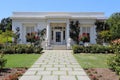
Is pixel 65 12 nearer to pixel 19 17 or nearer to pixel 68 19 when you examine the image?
pixel 68 19

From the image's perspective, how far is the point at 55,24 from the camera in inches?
1582

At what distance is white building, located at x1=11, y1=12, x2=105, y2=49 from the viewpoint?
127ft

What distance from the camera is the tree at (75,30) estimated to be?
3884cm

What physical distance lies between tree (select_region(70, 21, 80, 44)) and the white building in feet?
2.19

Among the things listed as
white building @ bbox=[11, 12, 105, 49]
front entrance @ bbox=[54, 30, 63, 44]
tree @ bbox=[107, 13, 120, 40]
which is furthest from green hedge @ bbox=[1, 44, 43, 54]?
tree @ bbox=[107, 13, 120, 40]

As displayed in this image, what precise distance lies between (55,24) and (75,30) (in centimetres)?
333

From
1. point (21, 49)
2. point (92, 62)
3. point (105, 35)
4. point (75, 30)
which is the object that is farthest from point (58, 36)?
point (92, 62)

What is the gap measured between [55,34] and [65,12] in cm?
376

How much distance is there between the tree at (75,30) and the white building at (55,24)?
26.2 inches

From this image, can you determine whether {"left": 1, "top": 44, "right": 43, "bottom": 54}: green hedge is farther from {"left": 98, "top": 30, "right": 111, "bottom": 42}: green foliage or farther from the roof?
the roof

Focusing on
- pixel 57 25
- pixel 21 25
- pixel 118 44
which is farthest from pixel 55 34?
pixel 118 44

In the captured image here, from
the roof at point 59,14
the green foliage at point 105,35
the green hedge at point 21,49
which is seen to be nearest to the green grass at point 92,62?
the green hedge at point 21,49

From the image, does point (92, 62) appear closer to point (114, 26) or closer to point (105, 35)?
point (105, 35)

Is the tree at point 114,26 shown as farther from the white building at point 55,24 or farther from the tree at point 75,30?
the tree at point 75,30
